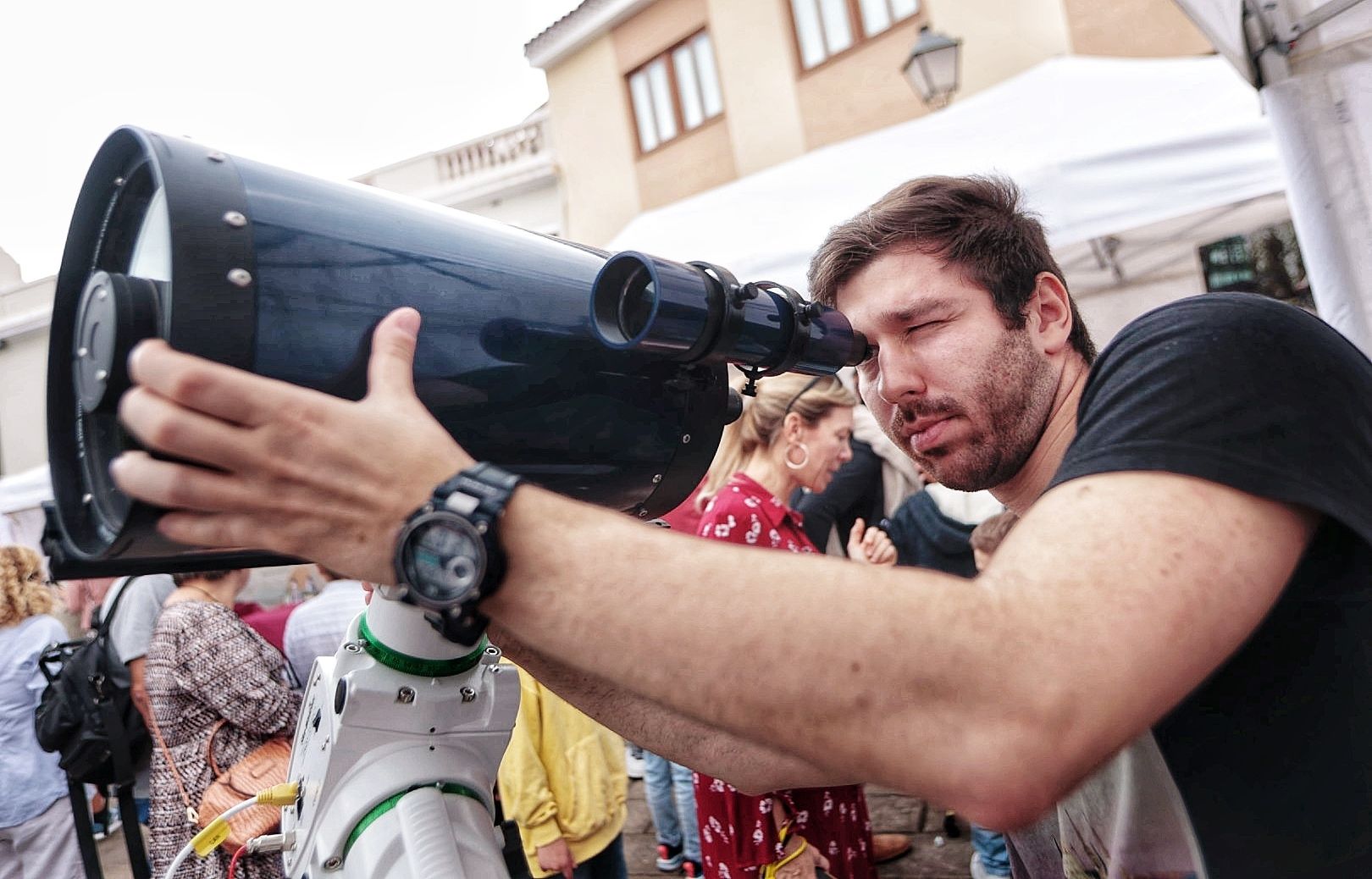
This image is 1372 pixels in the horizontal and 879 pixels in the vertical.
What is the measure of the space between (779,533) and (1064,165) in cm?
180

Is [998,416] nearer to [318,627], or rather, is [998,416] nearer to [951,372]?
[951,372]

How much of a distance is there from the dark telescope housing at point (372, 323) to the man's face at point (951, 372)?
24 centimetres

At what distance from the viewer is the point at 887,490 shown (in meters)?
4.10

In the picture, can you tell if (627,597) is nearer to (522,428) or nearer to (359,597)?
(522,428)

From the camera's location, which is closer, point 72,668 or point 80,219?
point 80,219

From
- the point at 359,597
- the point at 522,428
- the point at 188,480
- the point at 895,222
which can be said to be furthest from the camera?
the point at 359,597

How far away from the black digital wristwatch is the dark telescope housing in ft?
0.50

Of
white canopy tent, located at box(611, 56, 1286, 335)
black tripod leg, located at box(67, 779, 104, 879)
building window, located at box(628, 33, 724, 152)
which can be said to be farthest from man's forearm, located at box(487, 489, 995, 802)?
building window, located at box(628, 33, 724, 152)

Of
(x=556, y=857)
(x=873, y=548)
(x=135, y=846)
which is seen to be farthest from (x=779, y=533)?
(x=135, y=846)

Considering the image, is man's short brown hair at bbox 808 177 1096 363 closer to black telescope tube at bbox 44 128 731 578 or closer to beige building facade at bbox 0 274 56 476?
black telescope tube at bbox 44 128 731 578

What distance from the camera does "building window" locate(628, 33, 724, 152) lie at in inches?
432

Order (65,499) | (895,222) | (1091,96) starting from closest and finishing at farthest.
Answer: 1. (65,499)
2. (895,222)
3. (1091,96)

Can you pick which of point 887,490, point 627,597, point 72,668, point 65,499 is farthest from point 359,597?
point 627,597

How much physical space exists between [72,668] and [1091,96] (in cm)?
469
